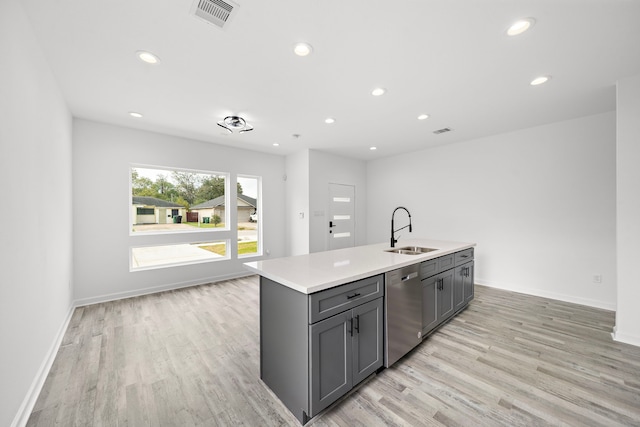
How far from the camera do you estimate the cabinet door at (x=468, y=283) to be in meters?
3.23

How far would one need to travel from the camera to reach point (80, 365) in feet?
7.09

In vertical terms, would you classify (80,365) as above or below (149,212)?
below

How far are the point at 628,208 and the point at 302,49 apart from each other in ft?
11.7

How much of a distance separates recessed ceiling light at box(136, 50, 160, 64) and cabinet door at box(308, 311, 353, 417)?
2.54m

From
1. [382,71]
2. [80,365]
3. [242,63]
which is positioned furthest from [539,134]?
[80,365]

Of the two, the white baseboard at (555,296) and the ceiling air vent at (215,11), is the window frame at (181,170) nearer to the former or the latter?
the ceiling air vent at (215,11)

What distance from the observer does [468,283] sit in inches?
131

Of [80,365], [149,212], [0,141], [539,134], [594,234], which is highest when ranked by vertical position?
[539,134]

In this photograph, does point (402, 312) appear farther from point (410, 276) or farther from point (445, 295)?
point (445, 295)

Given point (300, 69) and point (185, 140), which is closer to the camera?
point (300, 69)

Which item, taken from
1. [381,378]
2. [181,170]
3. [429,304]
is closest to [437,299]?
[429,304]

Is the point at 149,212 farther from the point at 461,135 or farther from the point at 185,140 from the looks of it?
the point at 461,135

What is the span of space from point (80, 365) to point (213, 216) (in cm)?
302

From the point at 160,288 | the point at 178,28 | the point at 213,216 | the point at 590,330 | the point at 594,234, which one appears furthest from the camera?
the point at 213,216
